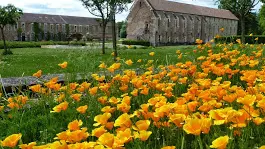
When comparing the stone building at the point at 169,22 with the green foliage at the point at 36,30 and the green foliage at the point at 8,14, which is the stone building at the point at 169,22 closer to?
the green foliage at the point at 36,30

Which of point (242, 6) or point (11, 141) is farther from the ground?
point (242, 6)

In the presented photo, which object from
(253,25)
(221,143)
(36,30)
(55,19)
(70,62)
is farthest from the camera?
(55,19)

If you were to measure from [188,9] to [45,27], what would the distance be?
33.2m

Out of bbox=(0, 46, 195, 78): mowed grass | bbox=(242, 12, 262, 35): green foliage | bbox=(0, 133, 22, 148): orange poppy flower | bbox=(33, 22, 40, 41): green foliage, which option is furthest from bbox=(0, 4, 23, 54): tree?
bbox=(242, 12, 262, 35): green foliage

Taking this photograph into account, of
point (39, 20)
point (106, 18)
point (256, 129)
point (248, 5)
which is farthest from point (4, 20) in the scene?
point (39, 20)

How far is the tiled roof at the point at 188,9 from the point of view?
54812 mm

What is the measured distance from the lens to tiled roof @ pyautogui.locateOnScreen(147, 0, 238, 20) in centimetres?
5481

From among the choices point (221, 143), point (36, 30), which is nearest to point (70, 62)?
point (221, 143)

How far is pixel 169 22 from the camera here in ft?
184

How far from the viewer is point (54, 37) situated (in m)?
77.9

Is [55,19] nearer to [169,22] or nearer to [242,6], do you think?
[169,22]

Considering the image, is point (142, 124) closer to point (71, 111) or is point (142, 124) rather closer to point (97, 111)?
point (97, 111)

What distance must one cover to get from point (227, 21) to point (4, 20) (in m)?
55.1

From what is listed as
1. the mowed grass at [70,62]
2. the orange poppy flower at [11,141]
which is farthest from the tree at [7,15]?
the orange poppy flower at [11,141]
